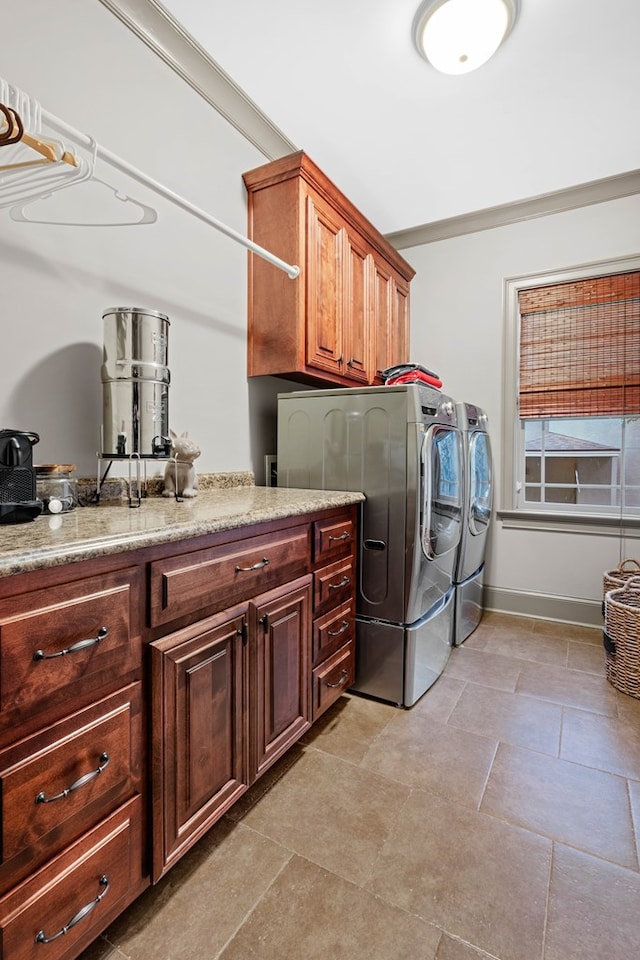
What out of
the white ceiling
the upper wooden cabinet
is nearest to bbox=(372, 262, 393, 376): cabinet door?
the upper wooden cabinet

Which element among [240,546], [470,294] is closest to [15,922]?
[240,546]

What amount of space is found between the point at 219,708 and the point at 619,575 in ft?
8.53

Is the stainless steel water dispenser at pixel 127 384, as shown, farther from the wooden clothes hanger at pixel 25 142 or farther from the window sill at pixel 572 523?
the window sill at pixel 572 523

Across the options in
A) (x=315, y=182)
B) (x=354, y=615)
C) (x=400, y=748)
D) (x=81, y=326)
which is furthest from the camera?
(x=315, y=182)

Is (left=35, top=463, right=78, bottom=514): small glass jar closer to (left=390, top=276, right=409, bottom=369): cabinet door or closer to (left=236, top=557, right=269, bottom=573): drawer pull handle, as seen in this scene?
(left=236, top=557, right=269, bottom=573): drawer pull handle

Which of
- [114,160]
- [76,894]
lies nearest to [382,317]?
[114,160]

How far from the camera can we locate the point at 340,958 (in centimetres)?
105

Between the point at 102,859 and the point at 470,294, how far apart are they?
3.65 metres

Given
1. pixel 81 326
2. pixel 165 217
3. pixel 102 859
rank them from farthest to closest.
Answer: pixel 165 217
pixel 81 326
pixel 102 859

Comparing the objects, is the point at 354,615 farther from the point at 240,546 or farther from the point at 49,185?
the point at 49,185

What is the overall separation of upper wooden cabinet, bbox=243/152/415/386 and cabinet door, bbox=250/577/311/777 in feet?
3.98

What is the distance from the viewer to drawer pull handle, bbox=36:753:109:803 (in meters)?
0.85

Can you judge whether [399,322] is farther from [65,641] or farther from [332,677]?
[65,641]

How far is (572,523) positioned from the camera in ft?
10.4
